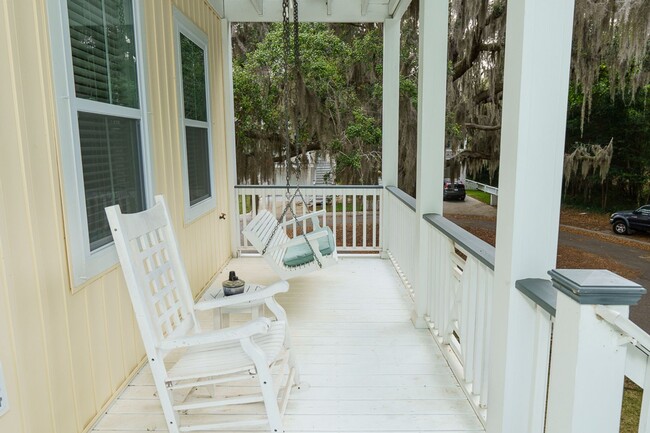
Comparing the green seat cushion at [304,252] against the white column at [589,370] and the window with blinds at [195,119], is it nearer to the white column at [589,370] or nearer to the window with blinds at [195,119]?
the window with blinds at [195,119]

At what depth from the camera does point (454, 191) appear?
13.0 meters

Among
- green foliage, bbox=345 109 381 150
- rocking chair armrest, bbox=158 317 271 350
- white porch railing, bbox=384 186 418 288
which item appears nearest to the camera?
rocking chair armrest, bbox=158 317 271 350

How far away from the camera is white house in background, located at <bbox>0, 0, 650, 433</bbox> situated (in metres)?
1.24

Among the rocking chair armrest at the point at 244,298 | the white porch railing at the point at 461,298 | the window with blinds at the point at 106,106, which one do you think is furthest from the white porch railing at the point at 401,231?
the window with blinds at the point at 106,106

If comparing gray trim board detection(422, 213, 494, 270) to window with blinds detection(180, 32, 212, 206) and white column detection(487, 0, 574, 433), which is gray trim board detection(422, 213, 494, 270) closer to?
white column detection(487, 0, 574, 433)

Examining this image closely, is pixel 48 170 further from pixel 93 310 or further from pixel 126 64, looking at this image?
pixel 126 64

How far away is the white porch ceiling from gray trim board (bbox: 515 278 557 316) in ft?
12.8

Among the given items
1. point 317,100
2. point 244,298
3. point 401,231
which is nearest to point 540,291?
point 244,298

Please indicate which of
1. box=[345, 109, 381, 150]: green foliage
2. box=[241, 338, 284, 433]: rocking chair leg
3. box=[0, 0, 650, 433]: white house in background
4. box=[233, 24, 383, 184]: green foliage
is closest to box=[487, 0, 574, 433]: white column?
box=[0, 0, 650, 433]: white house in background

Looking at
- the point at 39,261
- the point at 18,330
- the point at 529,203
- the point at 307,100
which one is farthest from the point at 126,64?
the point at 307,100

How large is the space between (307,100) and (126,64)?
5.35 meters

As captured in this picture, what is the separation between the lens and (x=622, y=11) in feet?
19.5

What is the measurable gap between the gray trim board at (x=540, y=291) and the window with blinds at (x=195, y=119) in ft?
9.82

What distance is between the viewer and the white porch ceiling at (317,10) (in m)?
4.75
